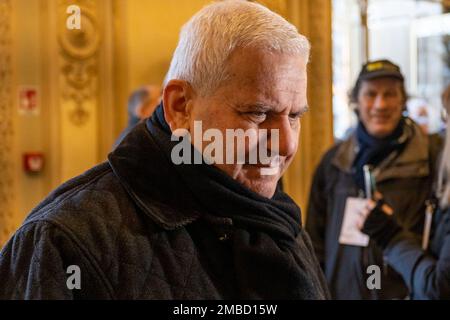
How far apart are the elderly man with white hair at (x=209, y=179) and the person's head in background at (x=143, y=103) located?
1.84 m

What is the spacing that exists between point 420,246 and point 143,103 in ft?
4.52

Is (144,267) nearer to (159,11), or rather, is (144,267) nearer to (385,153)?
(385,153)

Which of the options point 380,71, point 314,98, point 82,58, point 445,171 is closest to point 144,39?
point 82,58

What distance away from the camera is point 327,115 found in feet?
12.8

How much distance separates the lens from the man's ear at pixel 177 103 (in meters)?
0.98

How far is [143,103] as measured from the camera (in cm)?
285

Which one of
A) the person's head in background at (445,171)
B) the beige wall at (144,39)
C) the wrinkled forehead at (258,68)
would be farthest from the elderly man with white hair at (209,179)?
the beige wall at (144,39)

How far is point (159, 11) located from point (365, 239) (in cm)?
136

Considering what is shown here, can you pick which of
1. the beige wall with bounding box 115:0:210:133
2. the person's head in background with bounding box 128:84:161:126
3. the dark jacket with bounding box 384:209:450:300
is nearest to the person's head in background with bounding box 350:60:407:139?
the dark jacket with bounding box 384:209:450:300

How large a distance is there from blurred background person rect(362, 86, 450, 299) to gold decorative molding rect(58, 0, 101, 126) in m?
1.94

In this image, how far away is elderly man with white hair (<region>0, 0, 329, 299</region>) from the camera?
0.91m

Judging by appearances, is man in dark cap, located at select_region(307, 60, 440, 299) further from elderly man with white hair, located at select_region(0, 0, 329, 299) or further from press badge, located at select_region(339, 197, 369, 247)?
elderly man with white hair, located at select_region(0, 0, 329, 299)
